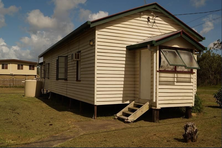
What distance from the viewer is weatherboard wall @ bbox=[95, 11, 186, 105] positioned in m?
9.02

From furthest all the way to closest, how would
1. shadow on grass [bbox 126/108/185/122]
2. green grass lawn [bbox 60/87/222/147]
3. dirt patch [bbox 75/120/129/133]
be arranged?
shadow on grass [bbox 126/108/185/122]
dirt patch [bbox 75/120/129/133]
green grass lawn [bbox 60/87/222/147]

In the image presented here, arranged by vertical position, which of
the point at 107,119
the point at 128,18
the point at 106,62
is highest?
the point at 128,18

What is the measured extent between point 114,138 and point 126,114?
296 cm

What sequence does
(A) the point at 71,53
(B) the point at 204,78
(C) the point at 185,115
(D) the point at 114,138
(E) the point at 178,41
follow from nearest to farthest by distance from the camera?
1. (D) the point at 114,138
2. (E) the point at 178,41
3. (C) the point at 185,115
4. (A) the point at 71,53
5. (B) the point at 204,78

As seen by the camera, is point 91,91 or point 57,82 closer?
point 91,91

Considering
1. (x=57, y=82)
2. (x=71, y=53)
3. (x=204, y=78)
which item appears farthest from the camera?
(x=204, y=78)

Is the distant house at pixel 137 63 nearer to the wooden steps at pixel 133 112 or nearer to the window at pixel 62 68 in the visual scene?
the wooden steps at pixel 133 112

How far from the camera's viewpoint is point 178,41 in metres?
8.95

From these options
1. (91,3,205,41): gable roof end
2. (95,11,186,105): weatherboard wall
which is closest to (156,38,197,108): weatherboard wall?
(95,11,186,105): weatherboard wall

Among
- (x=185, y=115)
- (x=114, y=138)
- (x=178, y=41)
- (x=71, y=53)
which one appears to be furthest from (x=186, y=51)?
(x=71, y=53)

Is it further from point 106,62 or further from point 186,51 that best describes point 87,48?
point 186,51

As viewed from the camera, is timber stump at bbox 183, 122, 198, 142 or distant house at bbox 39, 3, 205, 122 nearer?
timber stump at bbox 183, 122, 198, 142

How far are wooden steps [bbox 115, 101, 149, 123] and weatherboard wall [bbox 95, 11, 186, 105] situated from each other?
43 cm

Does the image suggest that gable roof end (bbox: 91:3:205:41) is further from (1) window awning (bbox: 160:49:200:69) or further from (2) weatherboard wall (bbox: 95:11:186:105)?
(1) window awning (bbox: 160:49:200:69)
